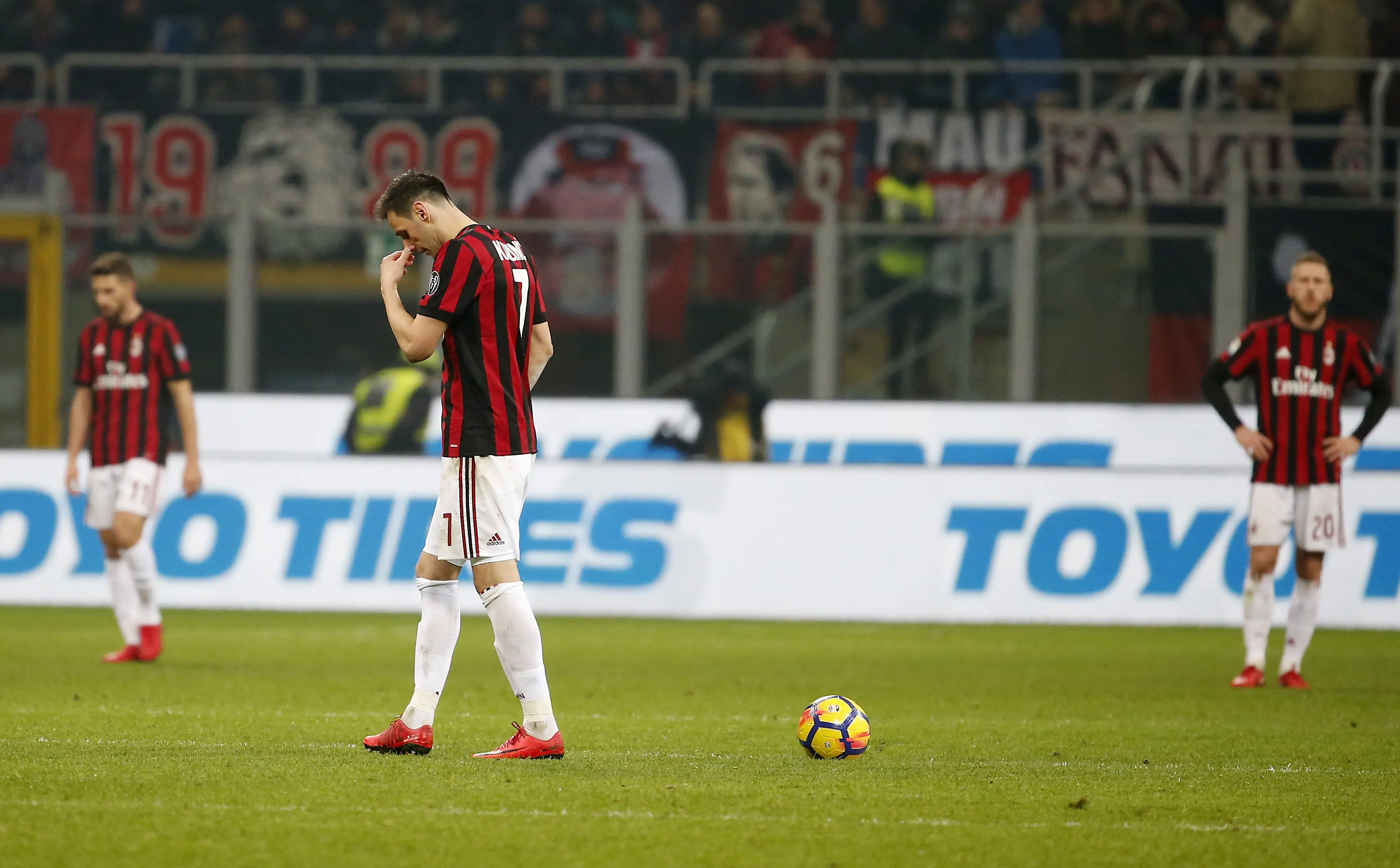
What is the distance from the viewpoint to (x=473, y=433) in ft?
19.0

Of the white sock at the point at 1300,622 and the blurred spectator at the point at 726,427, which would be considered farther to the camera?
the blurred spectator at the point at 726,427

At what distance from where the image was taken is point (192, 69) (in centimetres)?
1830

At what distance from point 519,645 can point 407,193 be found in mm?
1436

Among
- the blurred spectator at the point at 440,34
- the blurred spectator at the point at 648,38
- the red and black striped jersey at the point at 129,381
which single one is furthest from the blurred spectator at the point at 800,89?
the red and black striped jersey at the point at 129,381

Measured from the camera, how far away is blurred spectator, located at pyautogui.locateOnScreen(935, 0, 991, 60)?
60.5 ft

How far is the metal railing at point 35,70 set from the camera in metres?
18.2

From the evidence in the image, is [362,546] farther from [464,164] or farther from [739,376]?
[464,164]

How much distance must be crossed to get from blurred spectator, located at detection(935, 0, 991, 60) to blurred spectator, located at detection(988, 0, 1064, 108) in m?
0.20

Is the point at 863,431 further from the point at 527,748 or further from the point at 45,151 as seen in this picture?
the point at 527,748

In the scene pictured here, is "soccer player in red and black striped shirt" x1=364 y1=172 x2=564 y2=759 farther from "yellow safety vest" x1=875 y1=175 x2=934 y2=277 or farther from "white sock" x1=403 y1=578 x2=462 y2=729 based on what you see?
"yellow safety vest" x1=875 y1=175 x2=934 y2=277

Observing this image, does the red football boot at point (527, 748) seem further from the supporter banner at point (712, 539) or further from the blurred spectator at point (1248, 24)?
the blurred spectator at point (1248, 24)

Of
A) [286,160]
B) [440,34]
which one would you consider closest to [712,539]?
[286,160]

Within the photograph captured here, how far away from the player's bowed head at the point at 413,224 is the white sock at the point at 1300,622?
517 centimetres

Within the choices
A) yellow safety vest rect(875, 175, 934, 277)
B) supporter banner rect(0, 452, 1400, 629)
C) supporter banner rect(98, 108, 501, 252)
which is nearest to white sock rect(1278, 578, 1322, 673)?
supporter banner rect(0, 452, 1400, 629)
